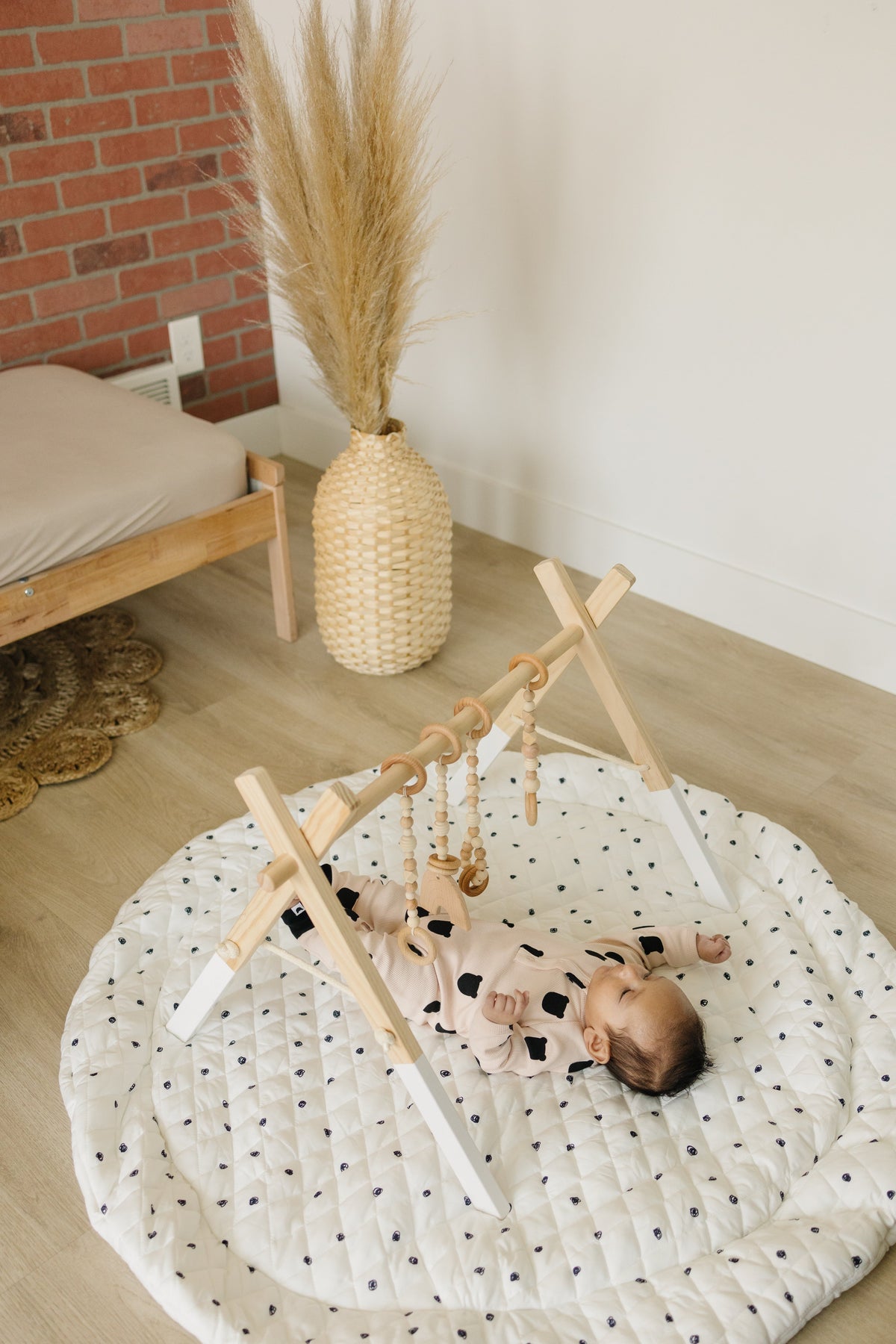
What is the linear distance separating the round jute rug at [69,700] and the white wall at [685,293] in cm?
100

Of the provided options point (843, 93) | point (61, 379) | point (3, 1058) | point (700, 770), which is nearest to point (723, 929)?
point (700, 770)

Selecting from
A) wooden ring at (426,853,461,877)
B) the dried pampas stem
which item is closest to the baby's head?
wooden ring at (426,853,461,877)

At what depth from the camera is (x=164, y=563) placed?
2248 millimetres

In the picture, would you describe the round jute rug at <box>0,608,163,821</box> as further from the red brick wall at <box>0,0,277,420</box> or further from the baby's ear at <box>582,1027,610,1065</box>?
the baby's ear at <box>582,1027,610,1065</box>

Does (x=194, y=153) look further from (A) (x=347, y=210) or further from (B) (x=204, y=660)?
(B) (x=204, y=660)

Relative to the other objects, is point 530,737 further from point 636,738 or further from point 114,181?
point 114,181

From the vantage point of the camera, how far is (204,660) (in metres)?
2.49

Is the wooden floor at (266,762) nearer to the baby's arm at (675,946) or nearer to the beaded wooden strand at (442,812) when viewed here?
the baby's arm at (675,946)

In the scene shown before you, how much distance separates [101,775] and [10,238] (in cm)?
125

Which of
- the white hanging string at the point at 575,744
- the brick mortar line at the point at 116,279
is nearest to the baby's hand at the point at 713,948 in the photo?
the white hanging string at the point at 575,744

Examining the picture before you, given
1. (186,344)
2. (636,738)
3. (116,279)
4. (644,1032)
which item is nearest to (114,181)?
(116,279)

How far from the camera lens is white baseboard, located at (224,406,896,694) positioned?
93.4 inches

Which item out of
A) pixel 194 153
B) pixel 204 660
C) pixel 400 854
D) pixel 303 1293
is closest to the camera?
pixel 303 1293

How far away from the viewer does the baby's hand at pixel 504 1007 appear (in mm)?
1449
